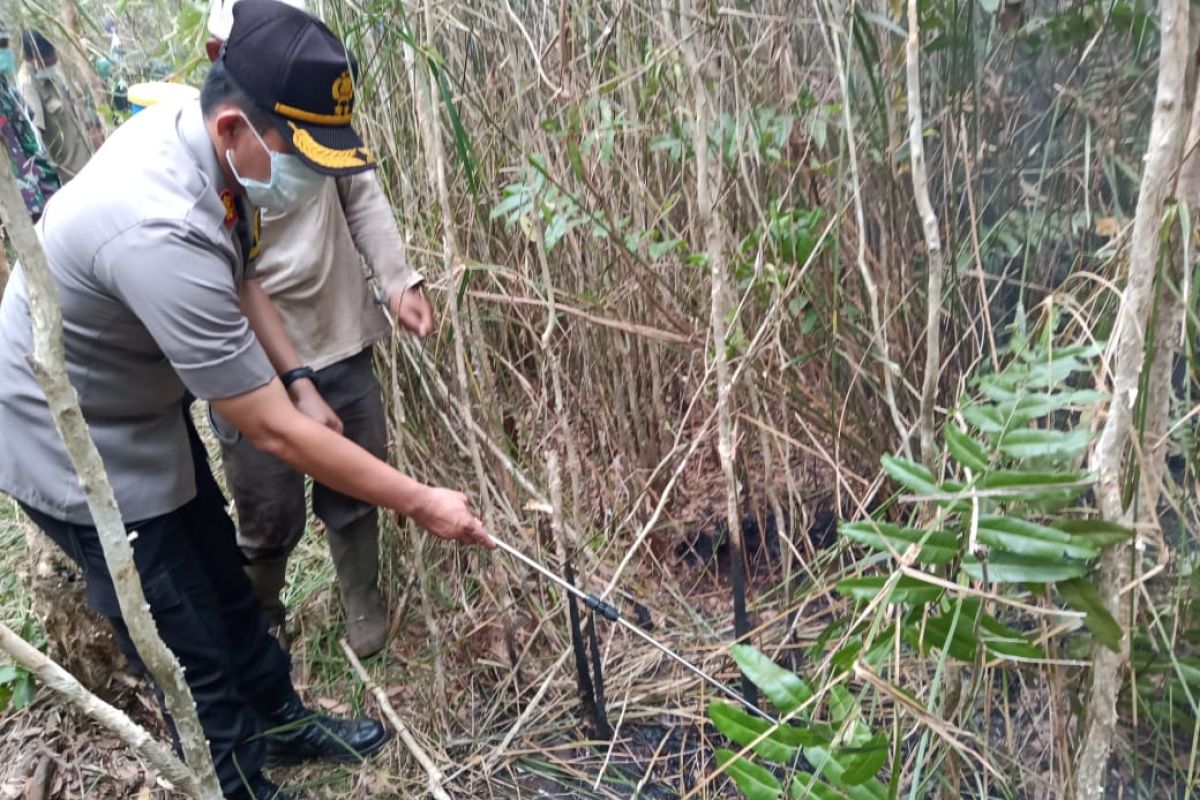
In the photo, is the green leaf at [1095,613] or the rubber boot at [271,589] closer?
the green leaf at [1095,613]

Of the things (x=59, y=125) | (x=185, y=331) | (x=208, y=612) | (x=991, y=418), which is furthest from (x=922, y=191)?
(x=59, y=125)

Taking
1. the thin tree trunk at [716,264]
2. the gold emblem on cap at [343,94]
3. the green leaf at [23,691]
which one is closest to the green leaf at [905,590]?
the thin tree trunk at [716,264]

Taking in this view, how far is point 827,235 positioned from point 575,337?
73cm

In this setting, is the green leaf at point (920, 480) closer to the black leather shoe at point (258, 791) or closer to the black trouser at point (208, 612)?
the black trouser at point (208, 612)

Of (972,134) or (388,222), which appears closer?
(972,134)

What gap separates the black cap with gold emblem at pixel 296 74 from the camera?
4.04ft

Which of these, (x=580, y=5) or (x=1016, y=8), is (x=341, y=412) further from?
(x=1016, y=8)

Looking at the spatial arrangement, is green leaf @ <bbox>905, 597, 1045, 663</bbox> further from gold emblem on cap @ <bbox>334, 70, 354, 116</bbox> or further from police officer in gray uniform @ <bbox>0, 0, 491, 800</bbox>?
gold emblem on cap @ <bbox>334, 70, 354, 116</bbox>

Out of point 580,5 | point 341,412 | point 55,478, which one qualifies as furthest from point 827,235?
point 55,478

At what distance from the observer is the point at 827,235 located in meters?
1.45

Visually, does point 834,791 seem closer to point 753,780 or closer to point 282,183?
point 753,780

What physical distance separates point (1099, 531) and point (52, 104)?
4.69m

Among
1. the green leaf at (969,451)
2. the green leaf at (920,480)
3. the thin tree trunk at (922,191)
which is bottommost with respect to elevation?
the green leaf at (920,480)

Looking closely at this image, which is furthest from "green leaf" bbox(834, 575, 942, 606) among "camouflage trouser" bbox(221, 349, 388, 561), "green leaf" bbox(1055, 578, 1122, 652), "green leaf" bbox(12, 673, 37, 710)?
"green leaf" bbox(12, 673, 37, 710)
